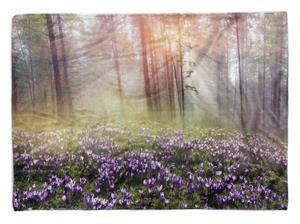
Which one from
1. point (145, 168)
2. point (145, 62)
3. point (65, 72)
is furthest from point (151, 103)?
point (65, 72)

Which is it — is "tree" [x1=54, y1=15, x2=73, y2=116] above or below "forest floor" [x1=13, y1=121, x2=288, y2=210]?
above

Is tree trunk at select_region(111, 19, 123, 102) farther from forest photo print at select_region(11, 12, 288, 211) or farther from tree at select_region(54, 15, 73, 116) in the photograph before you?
tree at select_region(54, 15, 73, 116)

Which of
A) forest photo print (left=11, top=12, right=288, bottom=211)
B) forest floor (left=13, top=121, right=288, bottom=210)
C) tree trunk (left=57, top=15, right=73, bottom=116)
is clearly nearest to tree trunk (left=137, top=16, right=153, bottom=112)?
forest photo print (left=11, top=12, right=288, bottom=211)

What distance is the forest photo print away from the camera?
7.04 feet

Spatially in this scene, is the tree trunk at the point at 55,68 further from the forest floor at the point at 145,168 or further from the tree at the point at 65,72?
the forest floor at the point at 145,168

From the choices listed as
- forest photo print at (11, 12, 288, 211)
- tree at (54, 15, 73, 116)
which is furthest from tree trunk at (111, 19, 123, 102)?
tree at (54, 15, 73, 116)

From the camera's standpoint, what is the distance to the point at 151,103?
2174 millimetres
